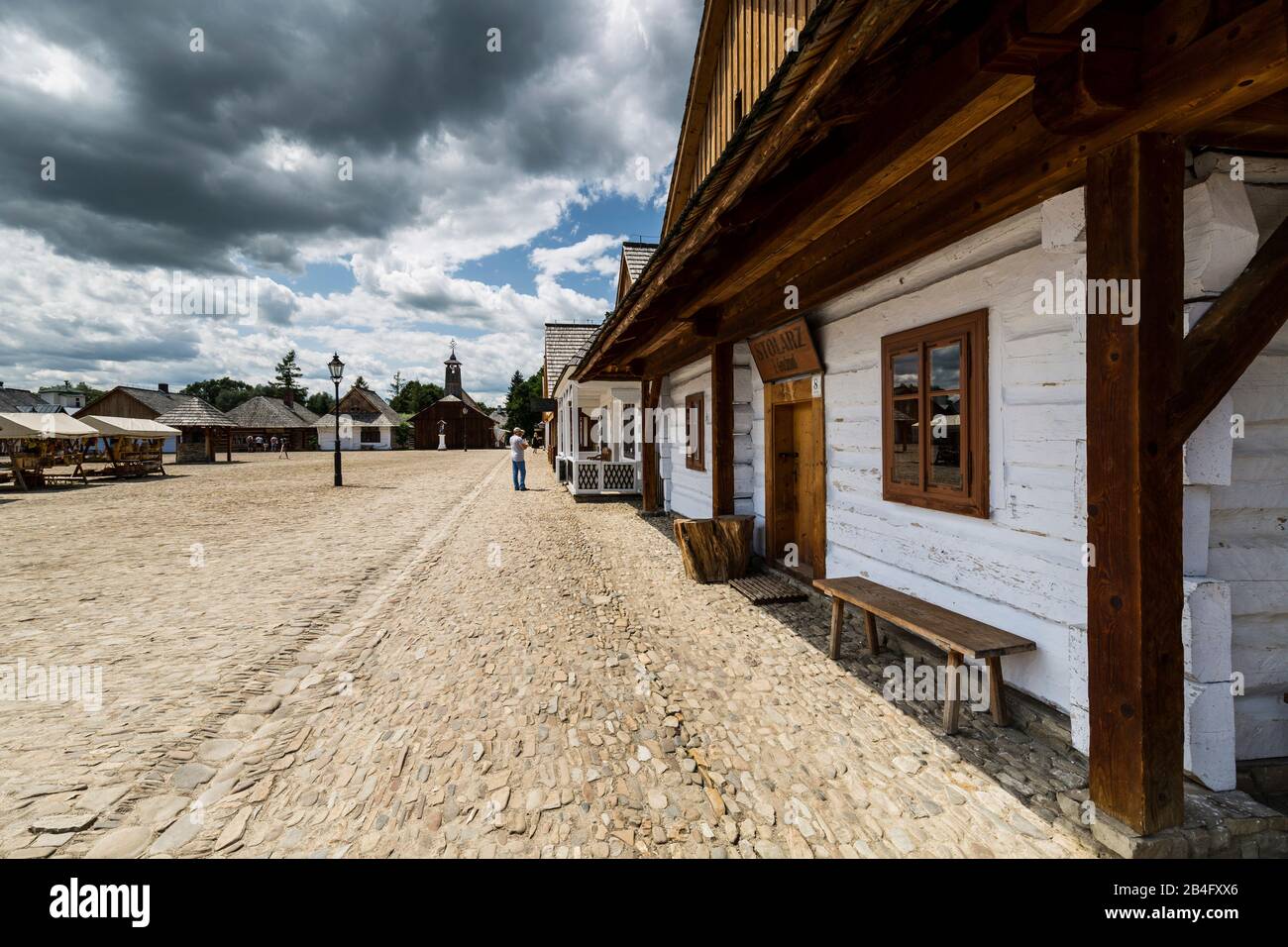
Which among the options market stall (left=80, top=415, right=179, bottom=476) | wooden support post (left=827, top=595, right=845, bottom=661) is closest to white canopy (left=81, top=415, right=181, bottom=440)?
market stall (left=80, top=415, right=179, bottom=476)

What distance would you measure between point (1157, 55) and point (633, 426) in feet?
41.5

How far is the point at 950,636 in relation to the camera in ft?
10.2

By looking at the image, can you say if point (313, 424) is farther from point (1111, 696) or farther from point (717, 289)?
point (1111, 696)

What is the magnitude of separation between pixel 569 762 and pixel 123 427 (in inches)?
1217

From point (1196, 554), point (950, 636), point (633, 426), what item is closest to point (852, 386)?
point (950, 636)

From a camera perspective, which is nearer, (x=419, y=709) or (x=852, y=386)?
(x=419, y=709)

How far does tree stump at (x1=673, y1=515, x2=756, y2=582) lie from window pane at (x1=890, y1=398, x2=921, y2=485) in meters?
2.36

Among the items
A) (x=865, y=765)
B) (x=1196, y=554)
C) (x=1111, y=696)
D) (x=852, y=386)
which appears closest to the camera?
(x=1111, y=696)

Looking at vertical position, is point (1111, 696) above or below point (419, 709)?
above

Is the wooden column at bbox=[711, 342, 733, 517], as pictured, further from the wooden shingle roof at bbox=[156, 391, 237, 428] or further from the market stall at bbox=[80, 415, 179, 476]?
the wooden shingle roof at bbox=[156, 391, 237, 428]

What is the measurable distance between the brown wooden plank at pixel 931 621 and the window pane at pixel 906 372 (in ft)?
4.90

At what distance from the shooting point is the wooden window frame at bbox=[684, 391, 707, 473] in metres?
8.53

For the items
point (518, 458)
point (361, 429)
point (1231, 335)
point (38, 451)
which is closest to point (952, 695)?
point (1231, 335)
